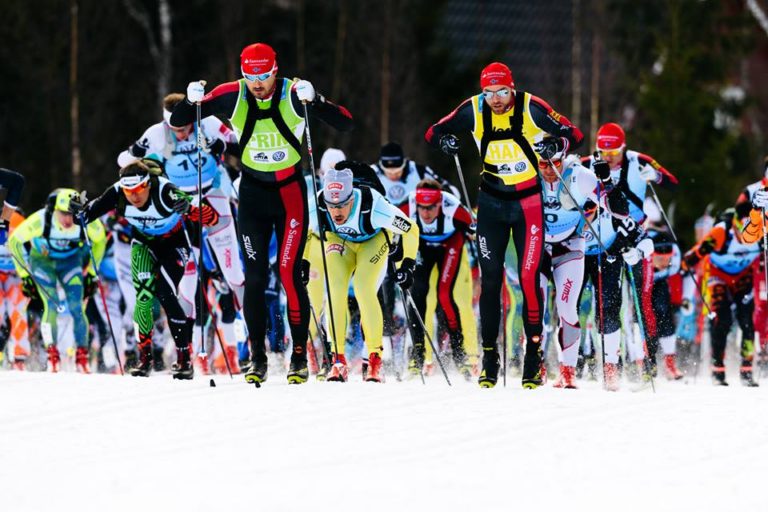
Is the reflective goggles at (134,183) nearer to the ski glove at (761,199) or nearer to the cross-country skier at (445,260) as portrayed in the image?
the cross-country skier at (445,260)

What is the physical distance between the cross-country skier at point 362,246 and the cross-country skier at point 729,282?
4435mm

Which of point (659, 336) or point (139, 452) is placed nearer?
point (139, 452)

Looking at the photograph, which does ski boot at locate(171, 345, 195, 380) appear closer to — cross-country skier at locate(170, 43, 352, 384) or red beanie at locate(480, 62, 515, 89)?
cross-country skier at locate(170, 43, 352, 384)

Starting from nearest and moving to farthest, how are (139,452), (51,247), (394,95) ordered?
(139,452) → (51,247) → (394,95)

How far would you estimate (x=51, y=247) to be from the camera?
1513 centimetres

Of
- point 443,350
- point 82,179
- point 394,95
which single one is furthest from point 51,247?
point 394,95

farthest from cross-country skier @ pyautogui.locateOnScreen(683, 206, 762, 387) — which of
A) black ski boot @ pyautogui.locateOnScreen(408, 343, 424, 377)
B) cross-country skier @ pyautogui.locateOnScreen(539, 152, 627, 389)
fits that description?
cross-country skier @ pyautogui.locateOnScreen(539, 152, 627, 389)

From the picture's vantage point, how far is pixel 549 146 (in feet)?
35.5

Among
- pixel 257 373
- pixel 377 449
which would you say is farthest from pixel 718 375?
pixel 377 449

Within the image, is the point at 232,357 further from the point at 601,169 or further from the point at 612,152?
the point at 601,169

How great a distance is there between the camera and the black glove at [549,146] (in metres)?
10.8

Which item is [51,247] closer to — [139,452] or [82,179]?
[139,452]

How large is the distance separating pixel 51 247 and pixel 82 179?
47.5 feet

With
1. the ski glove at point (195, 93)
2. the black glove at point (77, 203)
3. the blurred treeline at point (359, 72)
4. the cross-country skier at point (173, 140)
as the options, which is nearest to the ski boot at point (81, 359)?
the black glove at point (77, 203)
